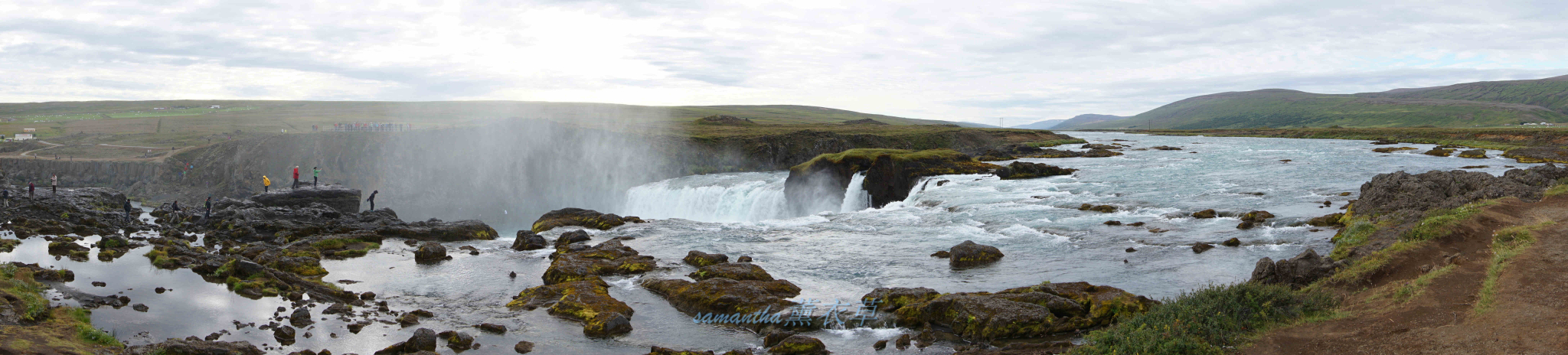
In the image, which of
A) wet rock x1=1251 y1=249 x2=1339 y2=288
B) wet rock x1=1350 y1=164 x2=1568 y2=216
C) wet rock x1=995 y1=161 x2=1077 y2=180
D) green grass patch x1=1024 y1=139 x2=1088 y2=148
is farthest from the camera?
green grass patch x1=1024 y1=139 x2=1088 y2=148

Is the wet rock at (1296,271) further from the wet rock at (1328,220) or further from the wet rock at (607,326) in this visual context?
the wet rock at (607,326)

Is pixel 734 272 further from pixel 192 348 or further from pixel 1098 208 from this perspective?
pixel 1098 208

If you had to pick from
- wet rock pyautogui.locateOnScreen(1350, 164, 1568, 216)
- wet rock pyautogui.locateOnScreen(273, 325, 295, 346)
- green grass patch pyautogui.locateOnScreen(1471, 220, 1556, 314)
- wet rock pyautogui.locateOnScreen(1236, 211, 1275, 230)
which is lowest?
wet rock pyautogui.locateOnScreen(273, 325, 295, 346)

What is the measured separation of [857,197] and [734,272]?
25952mm

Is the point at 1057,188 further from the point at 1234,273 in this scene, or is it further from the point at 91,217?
the point at 91,217

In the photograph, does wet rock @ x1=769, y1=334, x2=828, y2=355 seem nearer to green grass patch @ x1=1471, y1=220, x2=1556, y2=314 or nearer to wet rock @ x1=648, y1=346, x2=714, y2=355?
wet rock @ x1=648, y1=346, x2=714, y2=355

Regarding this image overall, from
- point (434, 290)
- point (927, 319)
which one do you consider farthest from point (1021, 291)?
point (434, 290)

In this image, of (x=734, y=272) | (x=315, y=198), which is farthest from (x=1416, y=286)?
(x=315, y=198)

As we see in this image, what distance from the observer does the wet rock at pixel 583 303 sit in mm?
19703

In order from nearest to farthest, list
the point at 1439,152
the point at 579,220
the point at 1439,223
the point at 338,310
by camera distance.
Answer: the point at 1439,223
the point at 338,310
the point at 579,220
the point at 1439,152

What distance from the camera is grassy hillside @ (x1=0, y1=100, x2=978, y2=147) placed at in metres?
96.6

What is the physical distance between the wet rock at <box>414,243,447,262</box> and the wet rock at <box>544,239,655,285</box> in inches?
198

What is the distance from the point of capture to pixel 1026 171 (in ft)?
175

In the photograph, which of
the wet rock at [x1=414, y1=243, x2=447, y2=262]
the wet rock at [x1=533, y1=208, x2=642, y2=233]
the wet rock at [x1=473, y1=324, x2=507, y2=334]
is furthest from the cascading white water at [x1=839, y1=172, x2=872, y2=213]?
the wet rock at [x1=473, y1=324, x2=507, y2=334]
